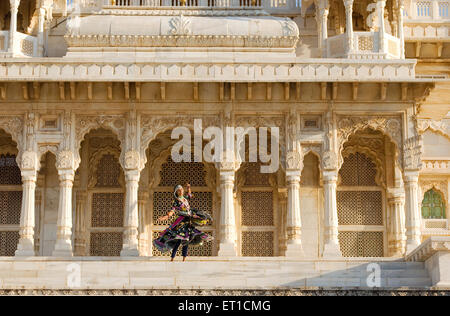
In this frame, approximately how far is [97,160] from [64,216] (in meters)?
2.33

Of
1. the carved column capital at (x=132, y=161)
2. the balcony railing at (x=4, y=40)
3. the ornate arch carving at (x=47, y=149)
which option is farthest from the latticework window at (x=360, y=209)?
the balcony railing at (x=4, y=40)

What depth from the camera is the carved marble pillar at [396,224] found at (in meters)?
24.3

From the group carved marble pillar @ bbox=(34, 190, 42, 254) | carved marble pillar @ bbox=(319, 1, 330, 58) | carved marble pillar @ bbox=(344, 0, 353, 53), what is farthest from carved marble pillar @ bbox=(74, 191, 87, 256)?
carved marble pillar @ bbox=(344, 0, 353, 53)

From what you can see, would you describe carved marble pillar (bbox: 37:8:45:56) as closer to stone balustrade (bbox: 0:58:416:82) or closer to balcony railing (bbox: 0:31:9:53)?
balcony railing (bbox: 0:31:9:53)

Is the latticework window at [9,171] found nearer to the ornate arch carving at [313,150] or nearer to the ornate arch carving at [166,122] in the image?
the ornate arch carving at [166,122]

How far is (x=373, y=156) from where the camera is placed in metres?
25.0

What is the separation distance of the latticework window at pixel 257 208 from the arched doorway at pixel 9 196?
5.04 metres

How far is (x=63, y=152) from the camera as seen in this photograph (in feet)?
75.6

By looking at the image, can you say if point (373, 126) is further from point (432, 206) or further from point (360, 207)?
point (432, 206)

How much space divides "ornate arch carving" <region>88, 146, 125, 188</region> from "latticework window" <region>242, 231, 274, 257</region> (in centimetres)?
303

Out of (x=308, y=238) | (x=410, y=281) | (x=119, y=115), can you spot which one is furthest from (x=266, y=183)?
(x=410, y=281)

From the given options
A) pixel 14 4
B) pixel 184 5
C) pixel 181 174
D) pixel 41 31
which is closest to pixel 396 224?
pixel 181 174

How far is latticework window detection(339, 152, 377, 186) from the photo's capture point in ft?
82.0
